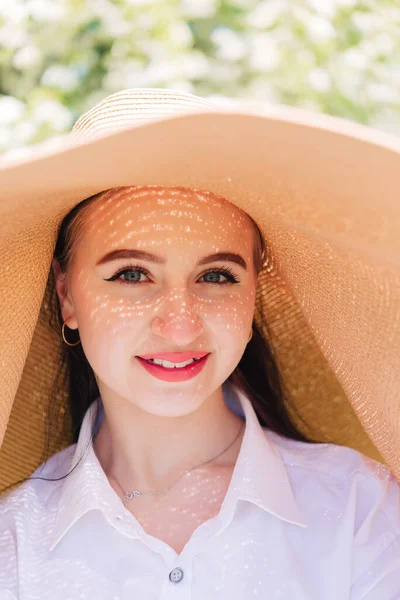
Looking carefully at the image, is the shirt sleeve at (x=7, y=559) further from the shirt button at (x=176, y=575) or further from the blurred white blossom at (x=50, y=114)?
the blurred white blossom at (x=50, y=114)

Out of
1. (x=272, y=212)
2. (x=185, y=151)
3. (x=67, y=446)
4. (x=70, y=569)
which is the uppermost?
(x=185, y=151)

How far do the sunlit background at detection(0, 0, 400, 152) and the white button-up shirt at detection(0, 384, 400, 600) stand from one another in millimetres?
1445

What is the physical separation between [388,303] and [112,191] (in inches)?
17.8

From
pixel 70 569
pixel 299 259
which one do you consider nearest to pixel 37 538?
pixel 70 569

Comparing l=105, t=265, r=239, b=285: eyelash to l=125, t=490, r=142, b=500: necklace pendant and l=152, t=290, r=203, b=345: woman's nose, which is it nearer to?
l=152, t=290, r=203, b=345: woman's nose

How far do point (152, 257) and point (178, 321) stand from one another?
107mm

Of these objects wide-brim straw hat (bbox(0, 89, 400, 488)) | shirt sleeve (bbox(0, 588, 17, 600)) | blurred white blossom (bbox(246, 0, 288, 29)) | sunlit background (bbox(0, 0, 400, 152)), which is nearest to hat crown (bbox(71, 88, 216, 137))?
wide-brim straw hat (bbox(0, 89, 400, 488))

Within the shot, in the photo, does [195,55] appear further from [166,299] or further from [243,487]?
[243,487]

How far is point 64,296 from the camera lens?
176 cm

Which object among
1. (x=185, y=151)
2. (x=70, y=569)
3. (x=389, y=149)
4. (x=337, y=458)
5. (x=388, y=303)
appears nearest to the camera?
(x=389, y=149)

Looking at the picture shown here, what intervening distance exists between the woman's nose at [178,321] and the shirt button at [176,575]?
35cm

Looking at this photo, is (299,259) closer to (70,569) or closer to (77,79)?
(70,569)

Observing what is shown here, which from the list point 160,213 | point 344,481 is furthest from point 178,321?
point 344,481

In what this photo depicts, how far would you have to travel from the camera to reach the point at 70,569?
5.27ft
